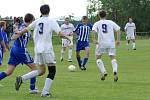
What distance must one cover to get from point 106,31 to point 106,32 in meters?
0.04

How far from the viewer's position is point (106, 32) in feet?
57.4

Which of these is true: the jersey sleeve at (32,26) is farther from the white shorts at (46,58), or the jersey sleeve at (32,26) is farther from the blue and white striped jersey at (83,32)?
the blue and white striped jersey at (83,32)

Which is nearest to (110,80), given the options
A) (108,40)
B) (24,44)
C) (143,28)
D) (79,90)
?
(108,40)

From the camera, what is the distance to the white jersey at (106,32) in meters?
17.5

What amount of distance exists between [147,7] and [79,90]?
8605cm

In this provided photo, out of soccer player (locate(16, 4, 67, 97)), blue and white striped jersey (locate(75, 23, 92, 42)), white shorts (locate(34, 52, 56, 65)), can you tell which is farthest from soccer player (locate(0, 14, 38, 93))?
blue and white striped jersey (locate(75, 23, 92, 42))

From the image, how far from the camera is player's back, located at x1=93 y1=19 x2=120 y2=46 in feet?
57.4

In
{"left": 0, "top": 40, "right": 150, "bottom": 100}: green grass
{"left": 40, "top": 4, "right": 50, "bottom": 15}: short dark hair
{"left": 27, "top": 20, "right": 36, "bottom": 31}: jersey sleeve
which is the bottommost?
{"left": 0, "top": 40, "right": 150, "bottom": 100}: green grass

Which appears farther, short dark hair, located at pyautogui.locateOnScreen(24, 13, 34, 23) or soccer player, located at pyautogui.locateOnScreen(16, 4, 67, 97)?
short dark hair, located at pyautogui.locateOnScreen(24, 13, 34, 23)

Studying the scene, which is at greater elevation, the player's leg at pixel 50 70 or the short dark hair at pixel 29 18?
the short dark hair at pixel 29 18

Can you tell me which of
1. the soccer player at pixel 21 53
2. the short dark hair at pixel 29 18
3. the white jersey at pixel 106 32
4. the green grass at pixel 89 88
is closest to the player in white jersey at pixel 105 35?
the white jersey at pixel 106 32

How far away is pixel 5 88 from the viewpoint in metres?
15.5

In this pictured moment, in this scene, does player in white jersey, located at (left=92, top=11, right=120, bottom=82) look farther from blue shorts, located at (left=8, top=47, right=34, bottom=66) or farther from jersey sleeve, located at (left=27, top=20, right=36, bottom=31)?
jersey sleeve, located at (left=27, top=20, right=36, bottom=31)

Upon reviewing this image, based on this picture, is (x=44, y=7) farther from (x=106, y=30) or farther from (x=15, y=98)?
(x=106, y=30)
